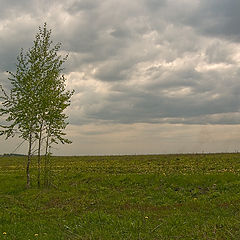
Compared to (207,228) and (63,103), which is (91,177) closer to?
(63,103)

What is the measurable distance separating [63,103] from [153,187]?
1090 cm

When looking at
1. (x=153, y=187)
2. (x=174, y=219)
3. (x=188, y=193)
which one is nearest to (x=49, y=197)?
(x=153, y=187)

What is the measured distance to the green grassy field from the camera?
10742 millimetres

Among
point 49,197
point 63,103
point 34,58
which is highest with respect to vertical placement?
point 34,58

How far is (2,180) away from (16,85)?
9.94 meters

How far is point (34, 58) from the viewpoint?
85.7 ft

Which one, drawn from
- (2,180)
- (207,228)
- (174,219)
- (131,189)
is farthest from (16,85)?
(207,228)

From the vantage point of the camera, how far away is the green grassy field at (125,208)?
35.2 ft

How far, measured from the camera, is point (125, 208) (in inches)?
639

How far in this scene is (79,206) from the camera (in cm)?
1694

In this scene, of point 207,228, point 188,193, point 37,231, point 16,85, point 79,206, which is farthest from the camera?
point 16,85

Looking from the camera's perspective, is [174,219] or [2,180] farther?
[2,180]

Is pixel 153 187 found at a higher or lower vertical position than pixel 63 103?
lower

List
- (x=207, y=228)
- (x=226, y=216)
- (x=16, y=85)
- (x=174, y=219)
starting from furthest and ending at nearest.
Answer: (x=16, y=85) < (x=226, y=216) < (x=174, y=219) < (x=207, y=228)
